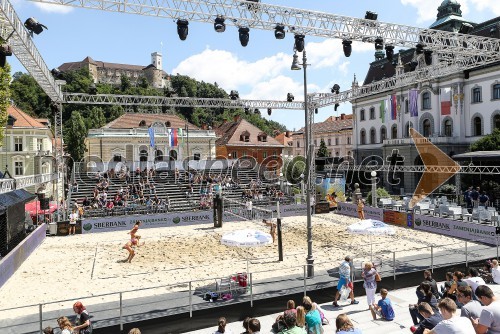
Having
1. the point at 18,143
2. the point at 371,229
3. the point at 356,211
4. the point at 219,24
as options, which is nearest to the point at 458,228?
the point at 371,229

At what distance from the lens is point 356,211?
3047 centimetres

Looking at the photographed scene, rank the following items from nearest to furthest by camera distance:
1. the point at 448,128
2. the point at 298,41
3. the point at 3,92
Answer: the point at 298,41 → the point at 3,92 → the point at 448,128

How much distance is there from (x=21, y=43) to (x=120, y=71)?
148 m

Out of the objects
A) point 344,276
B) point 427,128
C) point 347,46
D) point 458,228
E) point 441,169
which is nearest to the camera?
point 344,276

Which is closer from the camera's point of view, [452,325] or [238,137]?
[452,325]

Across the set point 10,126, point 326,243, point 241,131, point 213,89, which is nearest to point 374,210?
point 326,243

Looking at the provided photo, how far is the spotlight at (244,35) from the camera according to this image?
16.8 m

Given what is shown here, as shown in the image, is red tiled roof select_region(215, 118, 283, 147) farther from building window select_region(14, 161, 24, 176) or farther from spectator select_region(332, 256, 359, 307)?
spectator select_region(332, 256, 359, 307)

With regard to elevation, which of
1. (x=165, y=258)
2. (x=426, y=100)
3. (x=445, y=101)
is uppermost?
(x=426, y=100)

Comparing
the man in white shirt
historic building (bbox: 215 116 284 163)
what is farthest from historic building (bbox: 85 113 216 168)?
the man in white shirt

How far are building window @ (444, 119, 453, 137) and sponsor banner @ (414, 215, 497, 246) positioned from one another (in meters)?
24.8

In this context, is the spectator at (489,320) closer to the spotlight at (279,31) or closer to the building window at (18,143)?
the spotlight at (279,31)

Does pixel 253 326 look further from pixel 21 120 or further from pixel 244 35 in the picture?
pixel 21 120

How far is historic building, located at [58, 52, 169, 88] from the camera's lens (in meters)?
147
